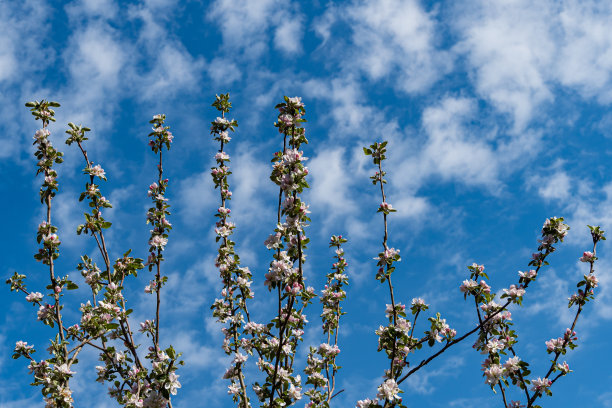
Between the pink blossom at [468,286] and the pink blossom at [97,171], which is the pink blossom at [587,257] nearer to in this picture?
the pink blossom at [468,286]

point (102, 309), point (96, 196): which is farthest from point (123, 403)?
point (96, 196)

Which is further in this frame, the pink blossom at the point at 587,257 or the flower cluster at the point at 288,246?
the pink blossom at the point at 587,257

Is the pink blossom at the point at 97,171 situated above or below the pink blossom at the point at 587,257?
above

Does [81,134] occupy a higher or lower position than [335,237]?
higher

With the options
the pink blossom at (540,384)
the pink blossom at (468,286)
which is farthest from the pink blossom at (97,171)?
the pink blossom at (540,384)

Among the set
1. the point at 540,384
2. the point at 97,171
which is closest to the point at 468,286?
the point at 540,384

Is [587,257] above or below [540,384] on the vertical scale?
above

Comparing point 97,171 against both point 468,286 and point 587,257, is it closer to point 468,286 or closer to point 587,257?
point 468,286

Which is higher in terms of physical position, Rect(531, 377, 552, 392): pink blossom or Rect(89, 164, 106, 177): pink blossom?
Rect(89, 164, 106, 177): pink blossom

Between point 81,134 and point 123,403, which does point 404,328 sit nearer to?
point 123,403

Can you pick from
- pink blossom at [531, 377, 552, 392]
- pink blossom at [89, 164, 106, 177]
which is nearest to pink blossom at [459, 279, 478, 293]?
pink blossom at [531, 377, 552, 392]

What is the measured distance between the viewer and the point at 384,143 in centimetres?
591

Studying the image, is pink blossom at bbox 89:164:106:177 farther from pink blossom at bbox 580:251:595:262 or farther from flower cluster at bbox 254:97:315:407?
pink blossom at bbox 580:251:595:262

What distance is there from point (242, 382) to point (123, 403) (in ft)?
4.48
